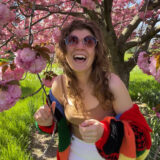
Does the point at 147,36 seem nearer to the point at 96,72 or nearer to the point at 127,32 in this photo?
the point at 127,32

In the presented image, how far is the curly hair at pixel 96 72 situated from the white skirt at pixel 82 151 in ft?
1.03

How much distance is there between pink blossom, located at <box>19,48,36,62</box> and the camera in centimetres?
88

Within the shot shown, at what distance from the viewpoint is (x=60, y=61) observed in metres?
1.38

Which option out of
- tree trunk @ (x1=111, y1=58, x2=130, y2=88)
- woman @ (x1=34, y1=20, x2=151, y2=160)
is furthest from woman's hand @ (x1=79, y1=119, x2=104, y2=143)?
tree trunk @ (x1=111, y1=58, x2=130, y2=88)

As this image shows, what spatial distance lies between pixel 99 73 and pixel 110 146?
0.51 m

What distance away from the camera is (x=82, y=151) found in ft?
4.13

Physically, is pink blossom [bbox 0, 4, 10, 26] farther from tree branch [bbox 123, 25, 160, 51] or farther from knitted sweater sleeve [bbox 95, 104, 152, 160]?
tree branch [bbox 123, 25, 160, 51]

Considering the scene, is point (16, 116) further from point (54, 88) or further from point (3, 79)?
point (3, 79)

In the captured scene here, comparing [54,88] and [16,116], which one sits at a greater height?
[54,88]

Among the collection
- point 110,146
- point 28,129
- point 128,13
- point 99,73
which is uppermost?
point 128,13

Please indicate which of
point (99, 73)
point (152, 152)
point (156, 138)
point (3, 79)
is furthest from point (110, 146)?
point (156, 138)

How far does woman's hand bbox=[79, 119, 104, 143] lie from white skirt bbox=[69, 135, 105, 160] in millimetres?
379

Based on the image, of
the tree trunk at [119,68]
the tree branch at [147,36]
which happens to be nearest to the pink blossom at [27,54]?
the tree branch at [147,36]

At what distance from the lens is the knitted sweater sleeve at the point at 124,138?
0.94 m
